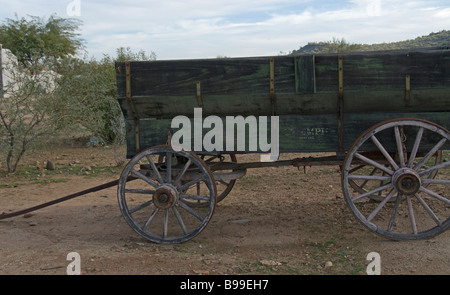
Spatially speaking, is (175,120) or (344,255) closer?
(344,255)

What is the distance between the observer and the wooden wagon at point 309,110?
13.2 feet

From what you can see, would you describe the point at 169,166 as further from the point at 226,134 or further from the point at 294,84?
the point at 294,84

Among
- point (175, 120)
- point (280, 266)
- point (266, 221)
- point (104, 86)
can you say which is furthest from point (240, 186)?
point (104, 86)

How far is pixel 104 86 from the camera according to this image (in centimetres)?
965

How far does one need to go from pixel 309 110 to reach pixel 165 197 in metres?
1.58

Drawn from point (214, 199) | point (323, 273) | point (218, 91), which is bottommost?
point (323, 273)

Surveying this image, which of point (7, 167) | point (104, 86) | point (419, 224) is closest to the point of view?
Result: point (419, 224)

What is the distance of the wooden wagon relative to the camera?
4.02 meters

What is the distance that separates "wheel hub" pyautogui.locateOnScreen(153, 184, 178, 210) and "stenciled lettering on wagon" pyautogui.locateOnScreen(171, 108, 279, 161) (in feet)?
1.34

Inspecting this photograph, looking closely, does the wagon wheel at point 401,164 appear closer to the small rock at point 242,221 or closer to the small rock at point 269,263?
the small rock at point 269,263

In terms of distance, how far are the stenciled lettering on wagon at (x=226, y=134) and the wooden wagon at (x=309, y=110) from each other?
0.06 feet

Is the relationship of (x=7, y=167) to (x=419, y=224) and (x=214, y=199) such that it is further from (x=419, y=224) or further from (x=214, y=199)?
(x=419, y=224)

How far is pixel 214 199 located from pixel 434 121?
2119 millimetres

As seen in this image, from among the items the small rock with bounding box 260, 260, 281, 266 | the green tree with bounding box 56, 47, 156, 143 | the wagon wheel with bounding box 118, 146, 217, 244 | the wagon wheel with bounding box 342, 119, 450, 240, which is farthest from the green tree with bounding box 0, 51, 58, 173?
the wagon wheel with bounding box 342, 119, 450, 240
